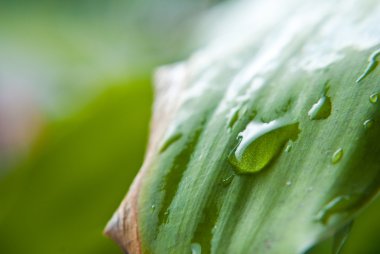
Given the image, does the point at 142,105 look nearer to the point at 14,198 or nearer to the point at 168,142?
the point at 14,198

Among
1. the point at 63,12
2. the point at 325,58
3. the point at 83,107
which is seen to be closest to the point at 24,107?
the point at 83,107

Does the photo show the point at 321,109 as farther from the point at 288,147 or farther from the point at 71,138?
the point at 71,138

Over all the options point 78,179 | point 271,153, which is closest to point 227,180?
point 271,153

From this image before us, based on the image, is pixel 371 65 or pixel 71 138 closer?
pixel 371 65

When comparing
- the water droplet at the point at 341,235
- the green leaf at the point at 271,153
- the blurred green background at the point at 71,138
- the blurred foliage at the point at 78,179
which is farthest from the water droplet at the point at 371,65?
the blurred foliage at the point at 78,179

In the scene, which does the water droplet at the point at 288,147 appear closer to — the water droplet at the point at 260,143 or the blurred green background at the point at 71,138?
the water droplet at the point at 260,143

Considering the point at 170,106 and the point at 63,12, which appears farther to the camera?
the point at 63,12
